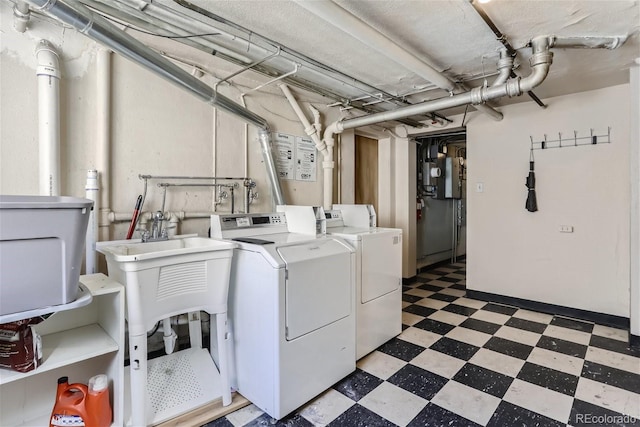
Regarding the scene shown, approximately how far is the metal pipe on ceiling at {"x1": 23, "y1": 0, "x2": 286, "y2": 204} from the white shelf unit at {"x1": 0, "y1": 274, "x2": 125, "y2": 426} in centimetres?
118

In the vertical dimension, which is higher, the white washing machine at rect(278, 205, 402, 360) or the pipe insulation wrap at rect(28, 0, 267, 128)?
the pipe insulation wrap at rect(28, 0, 267, 128)

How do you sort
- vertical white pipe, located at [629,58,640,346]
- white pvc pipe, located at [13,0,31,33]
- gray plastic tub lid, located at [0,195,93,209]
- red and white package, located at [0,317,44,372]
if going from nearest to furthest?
gray plastic tub lid, located at [0,195,93,209]
red and white package, located at [0,317,44,372]
white pvc pipe, located at [13,0,31,33]
vertical white pipe, located at [629,58,640,346]

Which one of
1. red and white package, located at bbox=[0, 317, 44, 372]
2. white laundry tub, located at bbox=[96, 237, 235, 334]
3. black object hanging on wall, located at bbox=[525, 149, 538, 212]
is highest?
black object hanging on wall, located at bbox=[525, 149, 538, 212]

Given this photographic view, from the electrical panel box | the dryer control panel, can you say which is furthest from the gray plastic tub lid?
the electrical panel box

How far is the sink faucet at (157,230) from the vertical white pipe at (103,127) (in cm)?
26

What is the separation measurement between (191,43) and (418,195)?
3.79 m

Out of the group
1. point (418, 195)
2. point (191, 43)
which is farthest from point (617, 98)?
point (191, 43)

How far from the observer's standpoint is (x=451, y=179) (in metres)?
5.31

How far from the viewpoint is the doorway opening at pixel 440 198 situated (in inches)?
192

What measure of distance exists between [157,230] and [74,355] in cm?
86

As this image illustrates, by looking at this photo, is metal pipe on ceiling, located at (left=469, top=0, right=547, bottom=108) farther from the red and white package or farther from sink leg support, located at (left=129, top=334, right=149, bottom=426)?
the red and white package

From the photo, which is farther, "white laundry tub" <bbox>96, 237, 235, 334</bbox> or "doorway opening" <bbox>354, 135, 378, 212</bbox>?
"doorway opening" <bbox>354, 135, 378, 212</bbox>

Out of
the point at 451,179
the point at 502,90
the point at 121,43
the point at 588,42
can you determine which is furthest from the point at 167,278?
the point at 451,179

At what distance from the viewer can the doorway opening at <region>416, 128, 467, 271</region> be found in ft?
16.0
